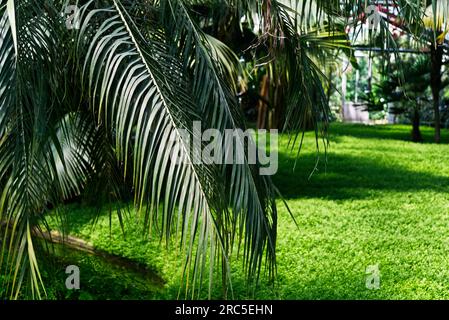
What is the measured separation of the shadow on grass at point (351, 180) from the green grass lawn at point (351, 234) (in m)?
0.01

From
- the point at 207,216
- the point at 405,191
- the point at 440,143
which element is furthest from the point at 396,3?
the point at 440,143

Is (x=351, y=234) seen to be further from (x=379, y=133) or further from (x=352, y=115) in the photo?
(x=352, y=115)

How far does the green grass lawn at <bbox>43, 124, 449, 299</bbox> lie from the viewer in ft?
16.3

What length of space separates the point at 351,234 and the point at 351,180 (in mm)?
2442

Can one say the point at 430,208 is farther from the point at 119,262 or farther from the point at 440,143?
the point at 440,143

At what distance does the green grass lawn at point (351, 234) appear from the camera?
4961 mm

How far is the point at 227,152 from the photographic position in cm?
262

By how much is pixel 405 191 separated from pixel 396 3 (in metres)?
4.94

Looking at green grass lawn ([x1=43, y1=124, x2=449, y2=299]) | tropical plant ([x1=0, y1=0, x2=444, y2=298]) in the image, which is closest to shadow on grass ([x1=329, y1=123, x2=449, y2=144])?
green grass lawn ([x1=43, y1=124, x2=449, y2=299])

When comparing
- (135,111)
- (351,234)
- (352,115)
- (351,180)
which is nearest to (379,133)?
(351,180)

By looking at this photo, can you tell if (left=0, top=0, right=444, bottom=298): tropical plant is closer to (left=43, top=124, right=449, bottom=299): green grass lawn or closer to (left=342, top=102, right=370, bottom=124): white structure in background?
(left=43, top=124, right=449, bottom=299): green grass lawn

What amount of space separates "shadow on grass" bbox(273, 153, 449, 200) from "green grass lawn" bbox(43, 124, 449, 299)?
1cm

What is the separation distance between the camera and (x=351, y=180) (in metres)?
8.48
